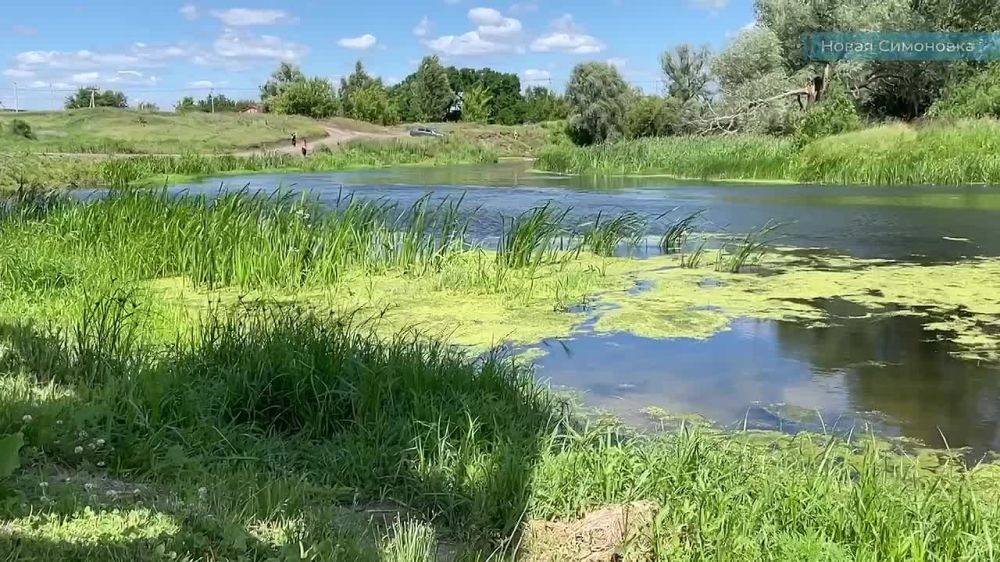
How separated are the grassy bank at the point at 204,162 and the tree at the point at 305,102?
40.4 feet

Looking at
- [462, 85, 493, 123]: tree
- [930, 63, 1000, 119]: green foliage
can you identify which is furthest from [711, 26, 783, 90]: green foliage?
[462, 85, 493, 123]: tree

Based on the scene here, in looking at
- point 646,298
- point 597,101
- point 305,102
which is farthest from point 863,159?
point 305,102

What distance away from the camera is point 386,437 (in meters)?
3.62

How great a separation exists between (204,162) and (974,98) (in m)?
22.6

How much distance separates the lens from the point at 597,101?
41906 millimetres

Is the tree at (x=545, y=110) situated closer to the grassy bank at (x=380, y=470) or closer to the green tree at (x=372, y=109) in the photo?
the green tree at (x=372, y=109)

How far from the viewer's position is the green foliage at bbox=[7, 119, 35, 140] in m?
32.7

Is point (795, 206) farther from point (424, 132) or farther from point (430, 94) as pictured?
point (430, 94)

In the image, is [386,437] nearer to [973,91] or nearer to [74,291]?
[74,291]

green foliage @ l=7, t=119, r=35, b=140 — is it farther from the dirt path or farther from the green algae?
the green algae

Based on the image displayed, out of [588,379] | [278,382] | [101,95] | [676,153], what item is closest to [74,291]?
[278,382]

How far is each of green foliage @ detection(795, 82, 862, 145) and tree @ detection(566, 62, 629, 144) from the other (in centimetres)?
1744

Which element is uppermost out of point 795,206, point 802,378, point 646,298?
point 795,206

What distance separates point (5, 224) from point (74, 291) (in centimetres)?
221
